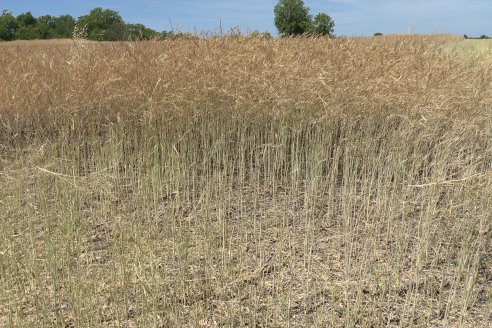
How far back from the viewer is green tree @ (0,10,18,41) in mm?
39500

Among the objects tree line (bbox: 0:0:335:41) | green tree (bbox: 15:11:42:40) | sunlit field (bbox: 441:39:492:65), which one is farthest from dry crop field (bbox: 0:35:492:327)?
green tree (bbox: 15:11:42:40)

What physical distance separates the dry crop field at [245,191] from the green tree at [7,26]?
4035 centimetres

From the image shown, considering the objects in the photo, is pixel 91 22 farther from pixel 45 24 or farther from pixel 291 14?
pixel 291 14

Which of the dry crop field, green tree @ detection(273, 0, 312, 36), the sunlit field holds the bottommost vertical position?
the dry crop field

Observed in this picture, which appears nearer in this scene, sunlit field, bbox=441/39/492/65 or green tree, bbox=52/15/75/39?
sunlit field, bbox=441/39/492/65

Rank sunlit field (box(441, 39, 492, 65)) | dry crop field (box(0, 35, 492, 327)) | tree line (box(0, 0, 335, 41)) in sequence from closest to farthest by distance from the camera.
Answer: dry crop field (box(0, 35, 492, 327)), sunlit field (box(441, 39, 492, 65)), tree line (box(0, 0, 335, 41))

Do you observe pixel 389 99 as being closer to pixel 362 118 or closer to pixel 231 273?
pixel 362 118

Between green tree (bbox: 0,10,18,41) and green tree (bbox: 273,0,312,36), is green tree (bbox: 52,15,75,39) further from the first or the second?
green tree (bbox: 273,0,312,36)

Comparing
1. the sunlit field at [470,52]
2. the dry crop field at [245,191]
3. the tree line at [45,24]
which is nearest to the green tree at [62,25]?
the tree line at [45,24]

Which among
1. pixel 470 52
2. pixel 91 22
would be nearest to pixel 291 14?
pixel 91 22

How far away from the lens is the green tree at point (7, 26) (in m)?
39.5

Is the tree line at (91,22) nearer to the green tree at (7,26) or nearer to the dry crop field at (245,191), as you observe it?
the green tree at (7,26)

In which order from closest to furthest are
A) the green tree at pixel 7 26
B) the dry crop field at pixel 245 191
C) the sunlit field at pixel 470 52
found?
the dry crop field at pixel 245 191, the sunlit field at pixel 470 52, the green tree at pixel 7 26

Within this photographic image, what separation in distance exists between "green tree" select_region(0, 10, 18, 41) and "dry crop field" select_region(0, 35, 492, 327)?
40353mm
